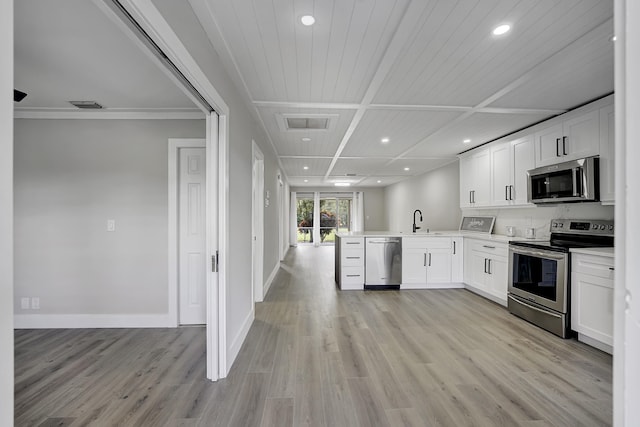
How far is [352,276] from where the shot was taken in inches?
183

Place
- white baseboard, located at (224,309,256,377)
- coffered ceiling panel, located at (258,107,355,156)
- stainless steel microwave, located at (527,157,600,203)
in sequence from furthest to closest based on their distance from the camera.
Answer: coffered ceiling panel, located at (258,107,355,156) < stainless steel microwave, located at (527,157,600,203) < white baseboard, located at (224,309,256,377)

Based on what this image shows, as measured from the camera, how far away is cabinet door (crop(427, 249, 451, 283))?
180 inches

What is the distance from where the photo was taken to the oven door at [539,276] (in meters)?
2.80

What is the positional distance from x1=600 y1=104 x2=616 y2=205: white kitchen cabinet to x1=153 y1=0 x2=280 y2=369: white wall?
346cm

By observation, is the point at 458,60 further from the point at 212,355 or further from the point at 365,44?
the point at 212,355

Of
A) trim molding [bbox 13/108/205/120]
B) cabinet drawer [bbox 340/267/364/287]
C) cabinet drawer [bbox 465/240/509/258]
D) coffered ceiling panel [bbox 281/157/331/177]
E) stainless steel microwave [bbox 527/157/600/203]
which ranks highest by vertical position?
coffered ceiling panel [bbox 281/157/331/177]

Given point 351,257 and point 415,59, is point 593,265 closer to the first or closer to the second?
point 415,59

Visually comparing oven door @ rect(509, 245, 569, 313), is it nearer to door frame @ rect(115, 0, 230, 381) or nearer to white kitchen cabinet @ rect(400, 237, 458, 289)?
white kitchen cabinet @ rect(400, 237, 458, 289)

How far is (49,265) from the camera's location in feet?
9.85

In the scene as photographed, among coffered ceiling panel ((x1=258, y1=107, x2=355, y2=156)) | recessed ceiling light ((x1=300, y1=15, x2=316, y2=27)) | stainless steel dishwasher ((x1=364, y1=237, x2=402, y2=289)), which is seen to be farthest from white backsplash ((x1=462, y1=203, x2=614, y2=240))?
recessed ceiling light ((x1=300, y1=15, x2=316, y2=27))

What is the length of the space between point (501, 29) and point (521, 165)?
2.50m

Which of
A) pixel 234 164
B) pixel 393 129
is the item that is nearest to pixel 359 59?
pixel 234 164

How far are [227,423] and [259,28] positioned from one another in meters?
2.41

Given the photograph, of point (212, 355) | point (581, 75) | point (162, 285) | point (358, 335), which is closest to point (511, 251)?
point (581, 75)
